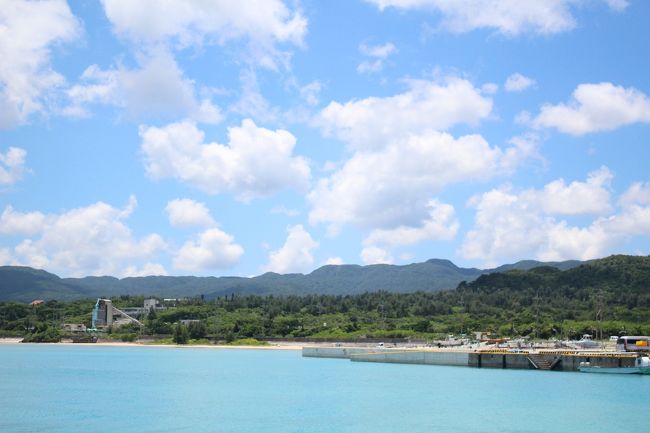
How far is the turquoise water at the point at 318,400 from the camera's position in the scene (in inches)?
1982

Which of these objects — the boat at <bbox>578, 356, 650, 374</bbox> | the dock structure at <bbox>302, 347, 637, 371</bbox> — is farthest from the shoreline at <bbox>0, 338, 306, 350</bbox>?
the boat at <bbox>578, 356, 650, 374</bbox>

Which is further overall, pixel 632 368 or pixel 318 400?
pixel 632 368

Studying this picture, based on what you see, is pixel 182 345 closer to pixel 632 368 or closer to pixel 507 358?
pixel 507 358

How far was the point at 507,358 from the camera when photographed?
96562 millimetres

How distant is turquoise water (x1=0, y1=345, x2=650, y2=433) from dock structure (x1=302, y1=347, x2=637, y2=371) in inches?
120

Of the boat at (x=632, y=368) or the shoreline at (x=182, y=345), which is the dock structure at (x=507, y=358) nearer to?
the boat at (x=632, y=368)

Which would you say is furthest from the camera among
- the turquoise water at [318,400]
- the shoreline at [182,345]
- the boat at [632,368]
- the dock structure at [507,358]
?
the shoreline at [182,345]

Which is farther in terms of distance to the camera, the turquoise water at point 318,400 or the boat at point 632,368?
the boat at point 632,368

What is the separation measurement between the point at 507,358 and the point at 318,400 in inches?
1561

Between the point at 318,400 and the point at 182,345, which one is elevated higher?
the point at 182,345

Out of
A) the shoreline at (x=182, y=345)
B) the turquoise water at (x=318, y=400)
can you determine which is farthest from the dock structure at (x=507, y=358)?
the shoreline at (x=182, y=345)

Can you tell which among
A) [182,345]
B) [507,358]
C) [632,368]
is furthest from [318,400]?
[182,345]

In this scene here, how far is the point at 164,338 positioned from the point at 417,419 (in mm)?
134251

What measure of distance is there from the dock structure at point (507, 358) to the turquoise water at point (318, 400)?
3054 mm
